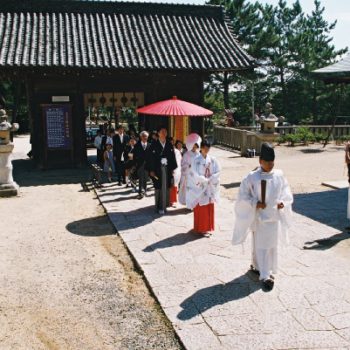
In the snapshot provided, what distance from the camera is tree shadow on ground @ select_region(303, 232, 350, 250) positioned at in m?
6.74

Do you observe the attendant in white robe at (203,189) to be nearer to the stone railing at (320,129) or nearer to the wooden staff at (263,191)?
the wooden staff at (263,191)

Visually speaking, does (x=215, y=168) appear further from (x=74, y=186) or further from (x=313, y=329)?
(x=74, y=186)

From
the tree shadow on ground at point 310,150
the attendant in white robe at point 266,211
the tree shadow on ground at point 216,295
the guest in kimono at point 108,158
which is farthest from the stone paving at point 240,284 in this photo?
the tree shadow on ground at point 310,150

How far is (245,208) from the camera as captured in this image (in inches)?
212

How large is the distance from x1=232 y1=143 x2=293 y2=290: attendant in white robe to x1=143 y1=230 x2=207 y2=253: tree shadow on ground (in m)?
1.78

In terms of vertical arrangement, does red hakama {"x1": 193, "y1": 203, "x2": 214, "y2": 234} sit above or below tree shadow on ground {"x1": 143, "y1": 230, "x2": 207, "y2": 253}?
above

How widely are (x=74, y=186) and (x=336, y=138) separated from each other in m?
14.5

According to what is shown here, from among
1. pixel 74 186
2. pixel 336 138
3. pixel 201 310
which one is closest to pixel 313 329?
pixel 201 310

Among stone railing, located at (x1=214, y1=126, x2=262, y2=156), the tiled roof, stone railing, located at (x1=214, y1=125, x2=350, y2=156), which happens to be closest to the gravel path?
the tiled roof

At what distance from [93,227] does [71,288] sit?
2751 millimetres

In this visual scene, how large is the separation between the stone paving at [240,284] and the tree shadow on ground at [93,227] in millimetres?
193

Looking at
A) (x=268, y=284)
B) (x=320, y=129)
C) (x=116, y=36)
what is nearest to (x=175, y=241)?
(x=268, y=284)

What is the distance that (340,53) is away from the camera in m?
36.9

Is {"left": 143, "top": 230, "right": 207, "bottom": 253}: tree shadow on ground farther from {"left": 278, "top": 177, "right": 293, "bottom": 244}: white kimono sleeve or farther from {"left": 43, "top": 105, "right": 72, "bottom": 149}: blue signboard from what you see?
{"left": 43, "top": 105, "right": 72, "bottom": 149}: blue signboard
